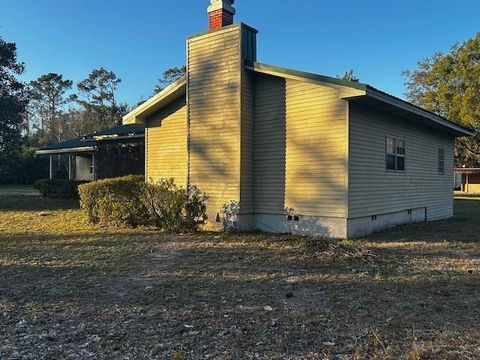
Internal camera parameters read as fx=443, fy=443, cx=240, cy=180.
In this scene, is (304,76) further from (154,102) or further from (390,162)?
(154,102)

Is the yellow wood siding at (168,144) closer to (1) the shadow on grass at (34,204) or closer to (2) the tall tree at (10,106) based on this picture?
(1) the shadow on grass at (34,204)

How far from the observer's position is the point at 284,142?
35.7 feet

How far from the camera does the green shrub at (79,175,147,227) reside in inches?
458

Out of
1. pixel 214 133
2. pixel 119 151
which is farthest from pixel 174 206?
pixel 119 151

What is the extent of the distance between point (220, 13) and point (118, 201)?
18.3 ft

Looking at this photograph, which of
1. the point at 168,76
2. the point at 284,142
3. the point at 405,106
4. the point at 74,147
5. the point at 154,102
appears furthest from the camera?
the point at 168,76

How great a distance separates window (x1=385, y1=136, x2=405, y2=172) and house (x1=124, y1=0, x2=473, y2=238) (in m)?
0.03

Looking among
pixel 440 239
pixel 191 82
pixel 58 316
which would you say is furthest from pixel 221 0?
pixel 58 316

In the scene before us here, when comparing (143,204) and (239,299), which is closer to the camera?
(239,299)

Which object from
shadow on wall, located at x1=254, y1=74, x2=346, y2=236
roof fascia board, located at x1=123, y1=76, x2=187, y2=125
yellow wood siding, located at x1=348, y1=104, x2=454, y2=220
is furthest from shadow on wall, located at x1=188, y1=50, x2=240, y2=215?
yellow wood siding, located at x1=348, y1=104, x2=454, y2=220

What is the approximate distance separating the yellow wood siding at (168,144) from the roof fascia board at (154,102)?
0.31 m

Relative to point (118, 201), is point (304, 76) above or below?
above

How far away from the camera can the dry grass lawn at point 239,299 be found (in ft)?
→ 12.7

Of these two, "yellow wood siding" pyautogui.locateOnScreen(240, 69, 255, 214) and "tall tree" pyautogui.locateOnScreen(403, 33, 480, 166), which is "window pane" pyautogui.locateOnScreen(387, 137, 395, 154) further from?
"tall tree" pyautogui.locateOnScreen(403, 33, 480, 166)
